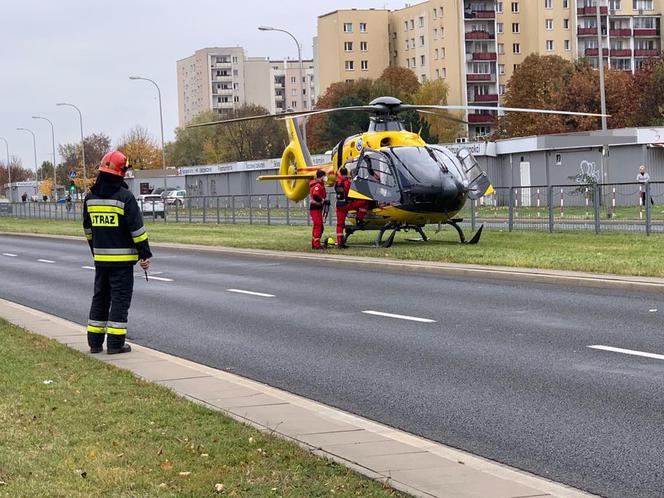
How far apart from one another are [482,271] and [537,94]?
3184 inches

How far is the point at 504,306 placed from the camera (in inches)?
593

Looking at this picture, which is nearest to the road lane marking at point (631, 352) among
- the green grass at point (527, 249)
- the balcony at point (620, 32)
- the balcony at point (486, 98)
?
the green grass at point (527, 249)

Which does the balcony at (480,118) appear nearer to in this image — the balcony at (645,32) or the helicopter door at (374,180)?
the balcony at (645,32)

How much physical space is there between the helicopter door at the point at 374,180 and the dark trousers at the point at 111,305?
49.6 ft

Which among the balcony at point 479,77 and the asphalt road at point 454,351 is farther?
the balcony at point 479,77

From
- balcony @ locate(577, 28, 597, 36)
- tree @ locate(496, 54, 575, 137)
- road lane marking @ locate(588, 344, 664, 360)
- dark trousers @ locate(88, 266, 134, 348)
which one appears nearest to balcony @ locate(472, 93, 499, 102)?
balcony @ locate(577, 28, 597, 36)

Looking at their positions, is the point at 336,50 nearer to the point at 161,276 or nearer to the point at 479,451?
the point at 161,276

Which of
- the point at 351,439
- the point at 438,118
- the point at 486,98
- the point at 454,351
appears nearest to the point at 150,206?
the point at 454,351

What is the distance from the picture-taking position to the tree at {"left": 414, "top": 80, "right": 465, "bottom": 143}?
4224 inches

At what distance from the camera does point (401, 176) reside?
85.1 feet

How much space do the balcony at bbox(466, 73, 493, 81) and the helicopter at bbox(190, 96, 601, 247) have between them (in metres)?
94.2

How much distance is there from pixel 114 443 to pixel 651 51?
409 feet

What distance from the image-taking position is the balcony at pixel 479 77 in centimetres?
12062

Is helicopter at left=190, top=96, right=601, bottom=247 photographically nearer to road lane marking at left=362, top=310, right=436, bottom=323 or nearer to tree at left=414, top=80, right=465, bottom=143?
road lane marking at left=362, top=310, right=436, bottom=323
